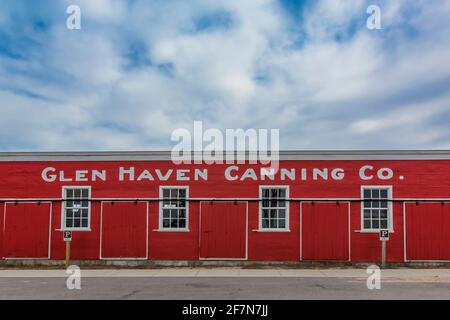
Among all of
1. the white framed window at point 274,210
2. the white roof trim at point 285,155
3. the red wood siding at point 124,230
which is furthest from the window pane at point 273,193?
the red wood siding at point 124,230

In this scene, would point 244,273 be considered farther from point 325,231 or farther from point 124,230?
point 124,230

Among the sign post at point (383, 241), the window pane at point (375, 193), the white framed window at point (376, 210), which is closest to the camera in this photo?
the sign post at point (383, 241)

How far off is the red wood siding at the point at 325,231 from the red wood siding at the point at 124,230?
6024mm

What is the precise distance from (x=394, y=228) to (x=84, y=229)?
37.9 ft

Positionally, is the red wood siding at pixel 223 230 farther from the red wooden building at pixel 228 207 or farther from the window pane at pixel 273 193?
the window pane at pixel 273 193

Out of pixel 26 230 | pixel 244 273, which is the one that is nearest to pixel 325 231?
pixel 244 273

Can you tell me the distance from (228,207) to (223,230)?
0.88 meters

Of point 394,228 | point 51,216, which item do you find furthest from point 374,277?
point 51,216

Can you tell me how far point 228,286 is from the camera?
1395 cm

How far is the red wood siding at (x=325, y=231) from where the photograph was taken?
19.8 metres

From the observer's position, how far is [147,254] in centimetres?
2016

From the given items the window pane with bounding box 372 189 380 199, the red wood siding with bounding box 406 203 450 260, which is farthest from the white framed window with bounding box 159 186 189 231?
the red wood siding with bounding box 406 203 450 260

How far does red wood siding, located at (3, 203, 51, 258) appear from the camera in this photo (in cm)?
2038

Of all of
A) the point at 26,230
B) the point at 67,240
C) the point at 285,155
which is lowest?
the point at 67,240
